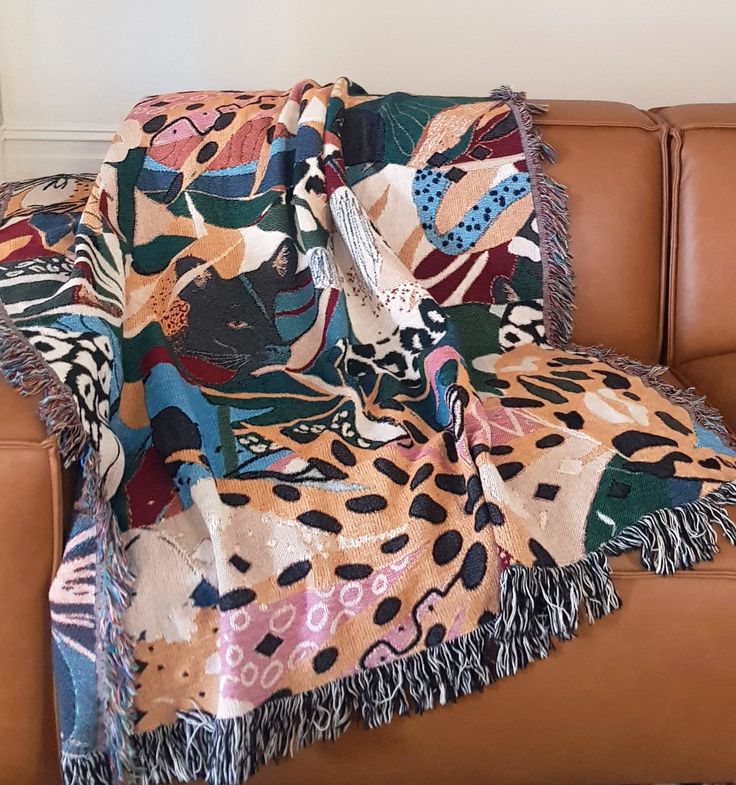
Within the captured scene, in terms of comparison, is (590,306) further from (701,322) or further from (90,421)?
(90,421)

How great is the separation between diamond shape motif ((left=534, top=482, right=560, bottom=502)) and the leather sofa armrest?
0.58 metres

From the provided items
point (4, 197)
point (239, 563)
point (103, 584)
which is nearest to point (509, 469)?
point (239, 563)

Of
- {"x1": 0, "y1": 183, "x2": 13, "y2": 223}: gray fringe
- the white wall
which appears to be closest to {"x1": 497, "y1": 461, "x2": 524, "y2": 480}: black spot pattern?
{"x1": 0, "y1": 183, "x2": 13, "y2": 223}: gray fringe

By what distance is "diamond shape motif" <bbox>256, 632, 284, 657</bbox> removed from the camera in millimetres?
910

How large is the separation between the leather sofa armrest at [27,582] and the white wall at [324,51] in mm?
1115

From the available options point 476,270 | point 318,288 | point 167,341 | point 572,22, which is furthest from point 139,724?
point 572,22

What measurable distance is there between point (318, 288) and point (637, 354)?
63cm

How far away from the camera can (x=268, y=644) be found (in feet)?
A: 3.00

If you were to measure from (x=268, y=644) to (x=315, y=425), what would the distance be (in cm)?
33

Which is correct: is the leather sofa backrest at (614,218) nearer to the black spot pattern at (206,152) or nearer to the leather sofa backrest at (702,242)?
the leather sofa backrest at (702,242)

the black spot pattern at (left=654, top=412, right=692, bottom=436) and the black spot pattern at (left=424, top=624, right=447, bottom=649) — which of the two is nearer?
the black spot pattern at (left=424, top=624, right=447, bottom=649)

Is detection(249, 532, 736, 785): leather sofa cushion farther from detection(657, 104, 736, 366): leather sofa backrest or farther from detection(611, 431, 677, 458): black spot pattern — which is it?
detection(657, 104, 736, 366): leather sofa backrest

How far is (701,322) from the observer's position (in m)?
1.55

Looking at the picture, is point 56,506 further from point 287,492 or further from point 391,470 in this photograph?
point 391,470
